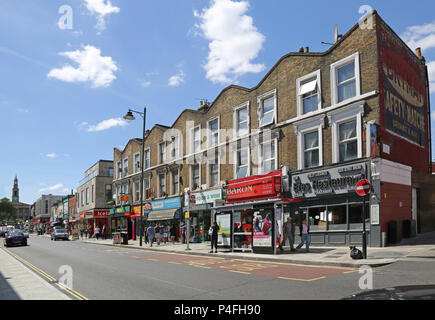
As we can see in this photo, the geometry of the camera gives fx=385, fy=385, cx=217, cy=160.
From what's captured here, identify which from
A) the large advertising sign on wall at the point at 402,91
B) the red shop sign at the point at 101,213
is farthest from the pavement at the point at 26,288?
the red shop sign at the point at 101,213

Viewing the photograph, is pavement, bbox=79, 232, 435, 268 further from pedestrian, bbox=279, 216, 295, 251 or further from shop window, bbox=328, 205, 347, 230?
shop window, bbox=328, 205, 347, 230

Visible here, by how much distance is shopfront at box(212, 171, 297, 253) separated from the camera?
18.2m

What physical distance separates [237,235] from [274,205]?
3695 millimetres

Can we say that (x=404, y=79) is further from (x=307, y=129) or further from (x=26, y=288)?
(x=26, y=288)

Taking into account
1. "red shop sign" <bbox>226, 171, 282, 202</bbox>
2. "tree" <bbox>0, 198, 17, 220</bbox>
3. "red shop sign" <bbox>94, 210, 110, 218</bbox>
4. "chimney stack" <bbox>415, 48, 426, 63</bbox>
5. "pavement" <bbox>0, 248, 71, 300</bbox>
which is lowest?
"tree" <bbox>0, 198, 17, 220</bbox>

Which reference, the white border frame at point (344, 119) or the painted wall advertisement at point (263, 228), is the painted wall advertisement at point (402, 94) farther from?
the painted wall advertisement at point (263, 228)

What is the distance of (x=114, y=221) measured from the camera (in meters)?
52.1

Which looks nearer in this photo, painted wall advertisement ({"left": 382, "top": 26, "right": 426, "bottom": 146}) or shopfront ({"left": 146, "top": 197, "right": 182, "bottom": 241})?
painted wall advertisement ({"left": 382, "top": 26, "right": 426, "bottom": 146})

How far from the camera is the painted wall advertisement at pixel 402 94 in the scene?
19.9 metres

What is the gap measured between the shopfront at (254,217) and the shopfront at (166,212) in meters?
8.30

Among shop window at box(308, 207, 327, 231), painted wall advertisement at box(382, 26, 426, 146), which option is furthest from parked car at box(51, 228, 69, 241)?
painted wall advertisement at box(382, 26, 426, 146)

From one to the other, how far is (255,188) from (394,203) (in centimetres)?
864
